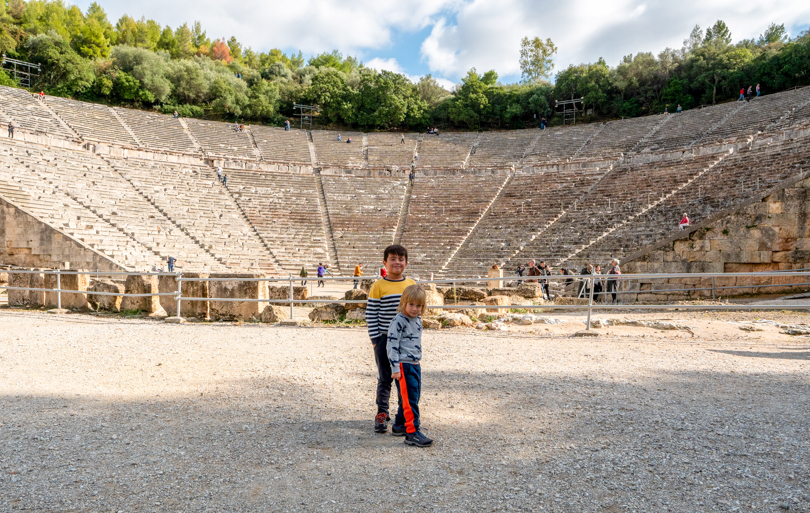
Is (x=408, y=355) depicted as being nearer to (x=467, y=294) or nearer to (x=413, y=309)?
(x=413, y=309)

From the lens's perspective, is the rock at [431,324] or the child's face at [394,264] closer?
the child's face at [394,264]

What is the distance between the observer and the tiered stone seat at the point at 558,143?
32.8m

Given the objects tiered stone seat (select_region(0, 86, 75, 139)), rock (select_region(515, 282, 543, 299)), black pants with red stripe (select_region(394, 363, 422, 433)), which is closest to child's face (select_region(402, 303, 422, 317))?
black pants with red stripe (select_region(394, 363, 422, 433))

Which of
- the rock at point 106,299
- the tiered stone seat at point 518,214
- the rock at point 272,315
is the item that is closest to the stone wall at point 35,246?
the rock at point 106,299

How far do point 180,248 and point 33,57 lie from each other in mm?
30574

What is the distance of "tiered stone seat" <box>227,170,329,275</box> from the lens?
78.2ft

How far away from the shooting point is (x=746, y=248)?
14.3 m

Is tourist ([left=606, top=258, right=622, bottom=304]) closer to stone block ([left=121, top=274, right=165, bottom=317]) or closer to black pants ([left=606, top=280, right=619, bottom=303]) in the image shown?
black pants ([left=606, top=280, right=619, bottom=303])

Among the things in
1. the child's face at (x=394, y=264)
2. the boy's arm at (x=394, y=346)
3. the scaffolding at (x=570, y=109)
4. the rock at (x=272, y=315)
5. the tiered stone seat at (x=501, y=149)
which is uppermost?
the scaffolding at (x=570, y=109)

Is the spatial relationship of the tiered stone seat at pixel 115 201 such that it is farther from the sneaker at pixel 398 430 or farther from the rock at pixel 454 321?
the sneaker at pixel 398 430

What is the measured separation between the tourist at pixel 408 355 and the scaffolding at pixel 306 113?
4384cm

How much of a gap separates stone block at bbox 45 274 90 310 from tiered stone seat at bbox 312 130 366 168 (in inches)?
902

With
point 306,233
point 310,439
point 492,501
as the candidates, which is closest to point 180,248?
point 306,233

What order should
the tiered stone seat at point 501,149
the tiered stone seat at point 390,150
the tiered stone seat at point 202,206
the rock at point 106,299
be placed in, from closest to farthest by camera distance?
the rock at point 106,299 → the tiered stone seat at point 202,206 → the tiered stone seat at point 501,149 → the tiered stone seat at point 390,150
